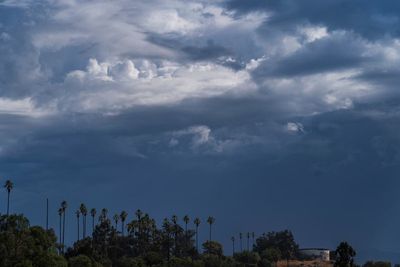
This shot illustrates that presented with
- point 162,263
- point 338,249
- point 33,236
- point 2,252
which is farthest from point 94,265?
point 338,249

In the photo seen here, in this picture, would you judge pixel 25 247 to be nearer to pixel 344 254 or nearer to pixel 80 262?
pixel 80 262

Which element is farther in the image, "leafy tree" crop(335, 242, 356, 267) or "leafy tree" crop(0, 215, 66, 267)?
"leafy tree" crop(0, 215, 66, 267)

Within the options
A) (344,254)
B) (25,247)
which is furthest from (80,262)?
(344,254)

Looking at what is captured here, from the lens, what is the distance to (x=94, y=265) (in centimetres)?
15975

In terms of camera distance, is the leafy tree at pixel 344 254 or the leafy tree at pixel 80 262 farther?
the leafy tree at pixel 80 262

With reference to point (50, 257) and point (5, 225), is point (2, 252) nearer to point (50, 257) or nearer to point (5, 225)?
point (50, 257)

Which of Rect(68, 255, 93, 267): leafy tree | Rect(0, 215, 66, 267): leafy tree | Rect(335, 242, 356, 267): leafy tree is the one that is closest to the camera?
Rect(335, 242, 356, 267): leafy tree

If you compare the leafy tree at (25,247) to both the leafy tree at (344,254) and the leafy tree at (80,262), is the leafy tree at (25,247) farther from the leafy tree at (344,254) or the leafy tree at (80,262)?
the leafy tree at (344,254)

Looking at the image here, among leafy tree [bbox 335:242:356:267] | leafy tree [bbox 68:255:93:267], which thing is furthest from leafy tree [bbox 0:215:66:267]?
leafy tree [bbox 335:242:356:267]

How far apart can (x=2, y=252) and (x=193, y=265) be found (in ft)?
228

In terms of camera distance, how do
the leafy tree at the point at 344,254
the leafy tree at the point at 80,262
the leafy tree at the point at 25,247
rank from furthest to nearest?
the leafy tree at the point at 80,262
the leafy tree at the point at 25,247
the leafy tree at the point at 344,254

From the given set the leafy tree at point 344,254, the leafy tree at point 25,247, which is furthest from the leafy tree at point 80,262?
the leafy tree at point 344,254

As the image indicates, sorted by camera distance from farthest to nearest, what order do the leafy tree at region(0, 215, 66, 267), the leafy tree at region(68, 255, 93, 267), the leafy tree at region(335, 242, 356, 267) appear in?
the leafy tree at region(68, 255, 93, 267) < the leafy tree at region(0, 215, 66, 267) < the leafy tree at region(335, 242, 356, 267)

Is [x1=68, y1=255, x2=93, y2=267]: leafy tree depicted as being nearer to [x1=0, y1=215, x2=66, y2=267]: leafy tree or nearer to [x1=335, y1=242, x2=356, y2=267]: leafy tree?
[x1=0, y1=215, x2=66, y2=267]: leafy tree
